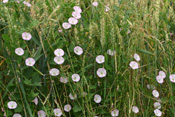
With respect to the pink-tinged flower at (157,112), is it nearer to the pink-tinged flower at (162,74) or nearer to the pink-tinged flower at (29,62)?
the pink-tinged flower at (162,74)

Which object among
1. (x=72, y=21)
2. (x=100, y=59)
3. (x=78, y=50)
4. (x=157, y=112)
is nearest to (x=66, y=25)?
(x=72, y=21)

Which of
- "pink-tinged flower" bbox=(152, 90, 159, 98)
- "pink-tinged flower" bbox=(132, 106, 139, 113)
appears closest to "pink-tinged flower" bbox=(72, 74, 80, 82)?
"pink-tinged flower" bbox=(132, 106, 139, 113)

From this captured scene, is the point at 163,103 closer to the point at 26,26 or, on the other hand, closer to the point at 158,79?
the point at 158,79

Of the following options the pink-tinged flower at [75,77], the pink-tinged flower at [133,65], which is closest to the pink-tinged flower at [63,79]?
the pink-tinged flower at [75,77]

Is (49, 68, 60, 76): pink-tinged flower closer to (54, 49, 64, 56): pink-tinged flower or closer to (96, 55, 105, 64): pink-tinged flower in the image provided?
(54, 49, 64, 56): pink-tinged flower

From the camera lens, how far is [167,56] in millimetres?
1639

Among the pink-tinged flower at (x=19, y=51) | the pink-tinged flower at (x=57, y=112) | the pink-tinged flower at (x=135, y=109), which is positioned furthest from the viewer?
the pink-tinged flower at (x=135, y=109)

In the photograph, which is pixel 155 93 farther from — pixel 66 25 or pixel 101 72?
pixel 66 25

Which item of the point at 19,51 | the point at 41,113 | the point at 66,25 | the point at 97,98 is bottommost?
the point at 41,113

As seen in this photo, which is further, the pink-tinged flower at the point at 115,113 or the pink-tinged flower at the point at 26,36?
the pink-tinged flower at the point at 115,113

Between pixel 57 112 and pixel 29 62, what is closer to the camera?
pixel 29 62

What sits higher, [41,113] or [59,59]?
[59,59]

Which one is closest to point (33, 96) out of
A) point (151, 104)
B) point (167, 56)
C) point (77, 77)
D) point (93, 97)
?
point (77, 77)

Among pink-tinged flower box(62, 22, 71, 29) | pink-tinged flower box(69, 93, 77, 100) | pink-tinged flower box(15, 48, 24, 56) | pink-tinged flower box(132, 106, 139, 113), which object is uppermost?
pink-tinged flower box(62, 22, 71, 29)
